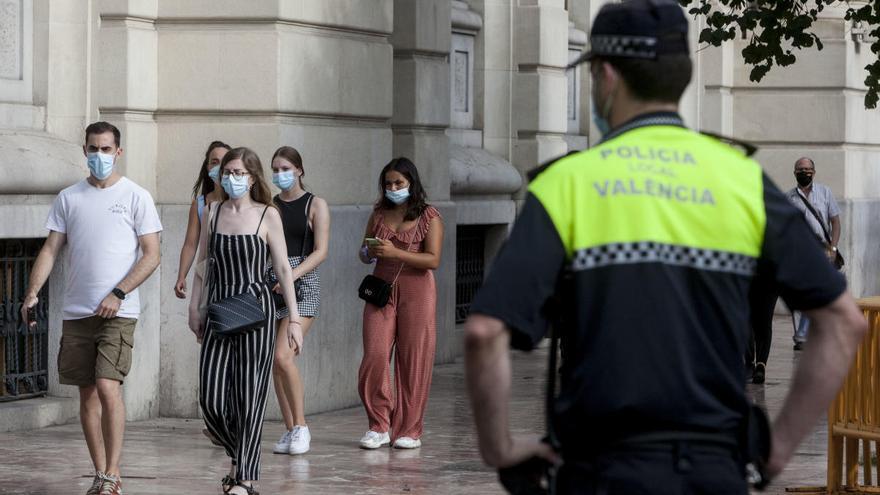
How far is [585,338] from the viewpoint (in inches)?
125

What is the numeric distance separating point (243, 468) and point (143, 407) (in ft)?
10.5

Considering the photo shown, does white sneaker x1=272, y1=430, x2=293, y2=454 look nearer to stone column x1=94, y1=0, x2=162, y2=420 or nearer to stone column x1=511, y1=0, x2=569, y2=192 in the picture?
stone column x1=94, y1=0, x2=162, y2=420

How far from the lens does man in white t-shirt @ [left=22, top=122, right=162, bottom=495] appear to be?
8227 millimetres

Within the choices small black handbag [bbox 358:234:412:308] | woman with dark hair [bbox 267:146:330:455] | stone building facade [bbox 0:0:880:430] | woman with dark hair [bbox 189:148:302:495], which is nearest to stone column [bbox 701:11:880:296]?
stone building facade [bbox 0:0:880:430]

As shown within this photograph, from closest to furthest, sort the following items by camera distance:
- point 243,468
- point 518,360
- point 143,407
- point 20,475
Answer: point 243,468
point 20,475
point 143,407
point 518,360

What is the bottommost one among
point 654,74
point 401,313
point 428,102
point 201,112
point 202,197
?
point 401,313

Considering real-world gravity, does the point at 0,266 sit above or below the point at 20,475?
above

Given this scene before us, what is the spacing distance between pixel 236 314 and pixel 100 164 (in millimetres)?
939

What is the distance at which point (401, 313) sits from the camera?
10.4m

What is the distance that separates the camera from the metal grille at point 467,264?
16.0 meters

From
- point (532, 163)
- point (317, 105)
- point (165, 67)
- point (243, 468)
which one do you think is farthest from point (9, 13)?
point (532, 163)

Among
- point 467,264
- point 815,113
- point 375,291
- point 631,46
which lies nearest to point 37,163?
point 375,291

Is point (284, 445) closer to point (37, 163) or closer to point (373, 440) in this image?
point (373, 440)

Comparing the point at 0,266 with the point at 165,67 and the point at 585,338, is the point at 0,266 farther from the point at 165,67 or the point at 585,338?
the point at 585,338
